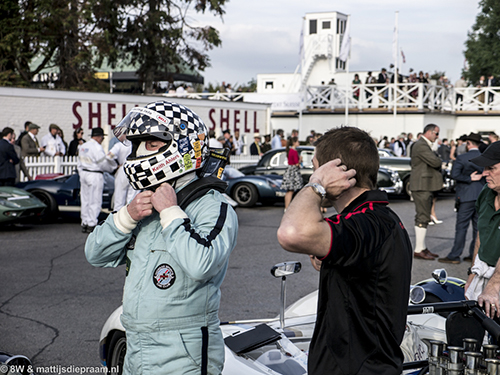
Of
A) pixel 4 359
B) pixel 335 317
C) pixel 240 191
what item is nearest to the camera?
pixel 335 317

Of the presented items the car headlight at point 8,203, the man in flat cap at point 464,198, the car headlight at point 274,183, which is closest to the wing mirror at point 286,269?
the man in flat cap at point 464,198

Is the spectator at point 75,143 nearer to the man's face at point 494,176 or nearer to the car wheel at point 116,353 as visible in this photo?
the car wheel at point 116,353

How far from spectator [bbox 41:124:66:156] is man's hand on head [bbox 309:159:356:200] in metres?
16.3

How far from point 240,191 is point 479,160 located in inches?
463

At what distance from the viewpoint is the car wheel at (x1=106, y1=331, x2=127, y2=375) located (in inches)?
158

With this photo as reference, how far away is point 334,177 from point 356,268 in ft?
1.11

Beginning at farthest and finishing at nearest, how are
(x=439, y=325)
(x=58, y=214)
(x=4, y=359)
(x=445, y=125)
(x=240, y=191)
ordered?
(x=445, y=125) < (x=240, y=191) < (x=58, y=214) < (x=439, y=325) < (x=4, y=359)

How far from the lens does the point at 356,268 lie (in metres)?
2.15

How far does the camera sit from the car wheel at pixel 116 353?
4.02 m

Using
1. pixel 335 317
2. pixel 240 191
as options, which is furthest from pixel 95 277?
pixel 240 191

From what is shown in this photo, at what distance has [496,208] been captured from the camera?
429 centimetres

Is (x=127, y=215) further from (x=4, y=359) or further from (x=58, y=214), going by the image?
(x=58, y=214)

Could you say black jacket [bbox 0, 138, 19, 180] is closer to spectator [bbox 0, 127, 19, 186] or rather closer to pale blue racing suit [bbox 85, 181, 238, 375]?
spectator [bbox 0, 127, 19, 186]

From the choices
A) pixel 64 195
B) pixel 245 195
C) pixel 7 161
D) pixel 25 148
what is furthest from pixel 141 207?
pixel 25 148
